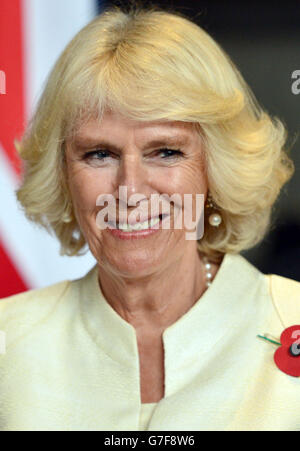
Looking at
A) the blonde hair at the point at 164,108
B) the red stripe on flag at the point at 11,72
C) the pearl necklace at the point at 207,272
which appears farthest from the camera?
the red stripe on flag at the point at 11,72

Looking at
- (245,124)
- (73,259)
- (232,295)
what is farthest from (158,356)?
(73,259)

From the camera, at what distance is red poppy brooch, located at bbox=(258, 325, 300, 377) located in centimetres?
147

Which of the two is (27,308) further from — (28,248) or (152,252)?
(28,248)

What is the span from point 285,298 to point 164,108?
0.52 metres

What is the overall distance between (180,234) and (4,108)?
1154 mm

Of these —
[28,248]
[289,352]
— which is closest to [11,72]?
[28,248]

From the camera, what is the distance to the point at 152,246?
1.51m

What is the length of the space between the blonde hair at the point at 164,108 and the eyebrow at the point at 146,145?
0.04 m

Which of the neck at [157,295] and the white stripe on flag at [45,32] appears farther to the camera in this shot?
the white stripe on flag at [45,32]

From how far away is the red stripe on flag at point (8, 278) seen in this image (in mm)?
2447

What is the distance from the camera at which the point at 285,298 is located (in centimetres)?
159

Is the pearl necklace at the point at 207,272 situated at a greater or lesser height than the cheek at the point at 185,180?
lesser

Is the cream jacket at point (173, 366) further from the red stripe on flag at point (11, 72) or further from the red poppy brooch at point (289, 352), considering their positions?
the red stripe on flag at point (11, 72)

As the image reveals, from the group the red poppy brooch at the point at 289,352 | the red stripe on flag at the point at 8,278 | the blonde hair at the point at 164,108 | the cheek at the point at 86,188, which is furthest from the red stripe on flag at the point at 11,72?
the red poppy brooch at the point at 289,352
